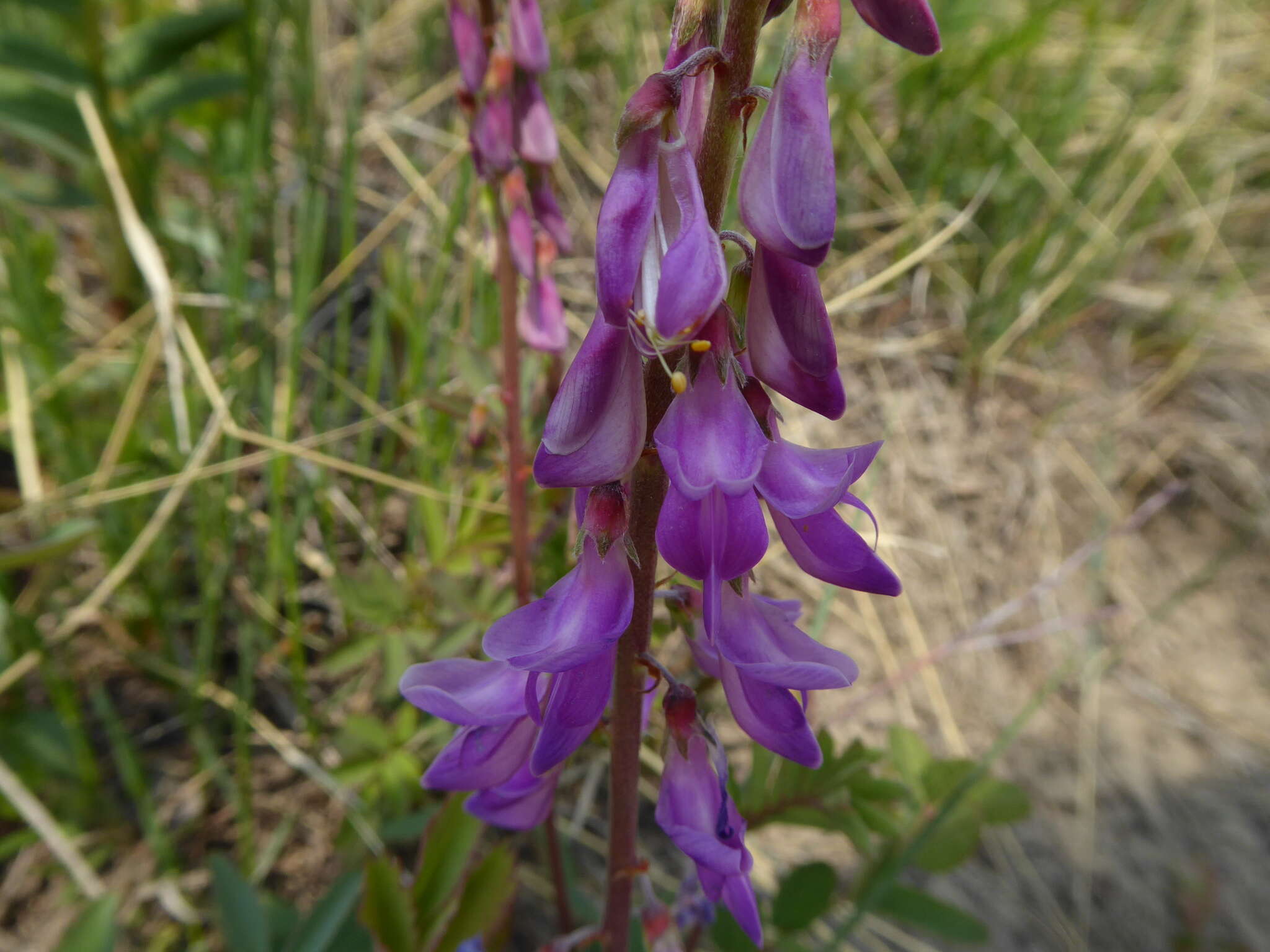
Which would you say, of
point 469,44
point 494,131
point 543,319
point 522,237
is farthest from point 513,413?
point 469,44

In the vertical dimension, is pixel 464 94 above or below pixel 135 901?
above

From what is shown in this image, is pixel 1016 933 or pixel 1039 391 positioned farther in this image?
pixel 1039 391

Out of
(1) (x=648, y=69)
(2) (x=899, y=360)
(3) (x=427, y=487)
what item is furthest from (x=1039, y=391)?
(3) (x=427, y=487)

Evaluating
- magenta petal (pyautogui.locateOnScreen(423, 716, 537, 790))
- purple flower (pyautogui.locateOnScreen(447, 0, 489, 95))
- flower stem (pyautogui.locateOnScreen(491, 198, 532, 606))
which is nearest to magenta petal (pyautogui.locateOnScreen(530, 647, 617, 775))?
magenta petal (pyautogui.locateOnScreen(423, 716, 537, 790))

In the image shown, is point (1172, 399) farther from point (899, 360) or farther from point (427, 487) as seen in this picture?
point (427, 487)

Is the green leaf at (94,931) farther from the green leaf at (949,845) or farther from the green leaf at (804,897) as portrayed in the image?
the green leaf at (949,845)

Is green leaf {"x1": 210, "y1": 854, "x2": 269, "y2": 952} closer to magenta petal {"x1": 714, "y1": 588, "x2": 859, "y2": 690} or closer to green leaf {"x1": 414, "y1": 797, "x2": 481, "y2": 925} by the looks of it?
green leaf {"x1": 414, "y1": 797, "x2": 481, "y2": 925}

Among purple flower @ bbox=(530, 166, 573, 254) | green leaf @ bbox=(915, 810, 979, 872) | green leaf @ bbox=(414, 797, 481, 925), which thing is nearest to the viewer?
green leaf @ bbox=(414, 797, 481, 925)

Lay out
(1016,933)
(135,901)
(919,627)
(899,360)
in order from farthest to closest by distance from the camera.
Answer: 1. (899,360)
2. (919,627)
3. (1016,933)
4. (135,901)
